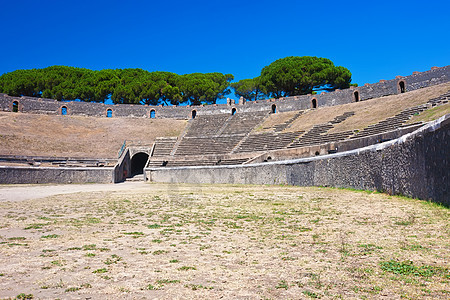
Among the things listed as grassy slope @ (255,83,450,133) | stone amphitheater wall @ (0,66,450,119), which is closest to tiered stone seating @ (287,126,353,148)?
grassy slope @ (255,83,450,133)

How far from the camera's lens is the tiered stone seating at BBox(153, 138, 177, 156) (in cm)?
3291

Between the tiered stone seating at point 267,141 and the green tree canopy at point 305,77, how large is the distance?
18.8m

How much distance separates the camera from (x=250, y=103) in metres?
41.9

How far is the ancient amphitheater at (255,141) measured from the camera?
9.42m

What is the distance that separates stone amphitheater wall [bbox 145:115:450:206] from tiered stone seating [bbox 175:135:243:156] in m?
11.1

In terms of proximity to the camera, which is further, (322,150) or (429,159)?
(322,150)

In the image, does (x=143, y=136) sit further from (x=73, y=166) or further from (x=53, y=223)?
(x=53, y=223)

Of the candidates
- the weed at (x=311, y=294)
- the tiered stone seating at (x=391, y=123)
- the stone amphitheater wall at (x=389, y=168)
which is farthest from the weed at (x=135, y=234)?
the tiered stone seating at (x=391, y=123)

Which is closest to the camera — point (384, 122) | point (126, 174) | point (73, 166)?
point (384, 122)

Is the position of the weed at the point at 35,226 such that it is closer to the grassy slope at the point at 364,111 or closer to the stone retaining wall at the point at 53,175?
the grassy slope at the point at 364,111

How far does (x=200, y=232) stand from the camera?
5602 mm

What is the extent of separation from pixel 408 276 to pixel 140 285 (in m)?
2.50

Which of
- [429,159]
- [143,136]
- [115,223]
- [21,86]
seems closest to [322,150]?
[429,159]

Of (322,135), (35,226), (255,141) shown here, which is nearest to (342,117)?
(322,135)
